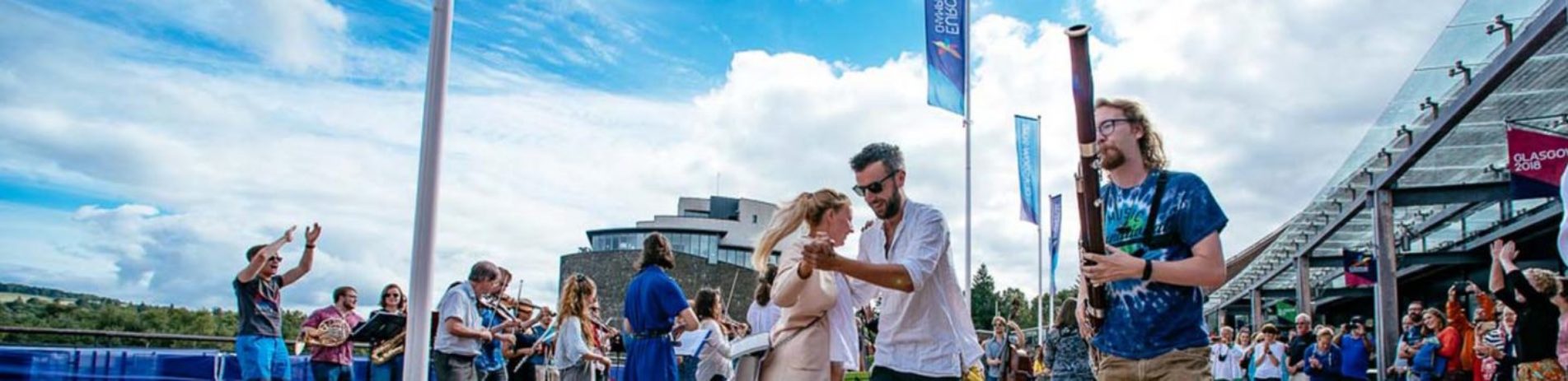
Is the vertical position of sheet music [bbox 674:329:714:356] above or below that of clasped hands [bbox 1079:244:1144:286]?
below

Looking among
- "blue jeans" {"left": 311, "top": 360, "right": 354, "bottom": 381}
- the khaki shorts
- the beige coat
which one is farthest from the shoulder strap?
"blue jeans" {"left": 311, "top": 360, "right": 354, "bottom": 381}

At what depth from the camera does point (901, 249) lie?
4.80m

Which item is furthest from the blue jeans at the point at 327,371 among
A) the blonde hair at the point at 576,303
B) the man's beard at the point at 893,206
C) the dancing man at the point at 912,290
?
the man's beard at the point at 893,206

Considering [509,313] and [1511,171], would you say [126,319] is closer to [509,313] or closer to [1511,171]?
[509,313]

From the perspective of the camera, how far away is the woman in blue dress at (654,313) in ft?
27.0

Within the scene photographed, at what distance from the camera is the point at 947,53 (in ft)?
49.2

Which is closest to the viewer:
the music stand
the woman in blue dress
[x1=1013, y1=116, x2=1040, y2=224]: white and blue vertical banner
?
the woman in blue dress

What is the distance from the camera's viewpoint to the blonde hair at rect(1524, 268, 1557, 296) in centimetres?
869

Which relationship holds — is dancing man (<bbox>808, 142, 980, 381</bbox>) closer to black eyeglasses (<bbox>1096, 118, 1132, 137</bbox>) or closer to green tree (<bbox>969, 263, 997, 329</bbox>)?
black eyeglasses (<bbox>1096, 118, 1132, 137</bbox>)

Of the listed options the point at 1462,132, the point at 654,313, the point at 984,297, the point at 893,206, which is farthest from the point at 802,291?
the point at 984,297

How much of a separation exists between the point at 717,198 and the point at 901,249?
3152 inches

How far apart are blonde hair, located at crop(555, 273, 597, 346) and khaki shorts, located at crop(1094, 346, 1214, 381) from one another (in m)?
7.70

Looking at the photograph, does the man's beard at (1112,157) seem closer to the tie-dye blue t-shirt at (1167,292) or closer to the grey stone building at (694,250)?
the tie-dye blue t-shirt at (1167,292)

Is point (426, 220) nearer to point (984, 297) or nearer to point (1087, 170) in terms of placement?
point (1087, 170)
